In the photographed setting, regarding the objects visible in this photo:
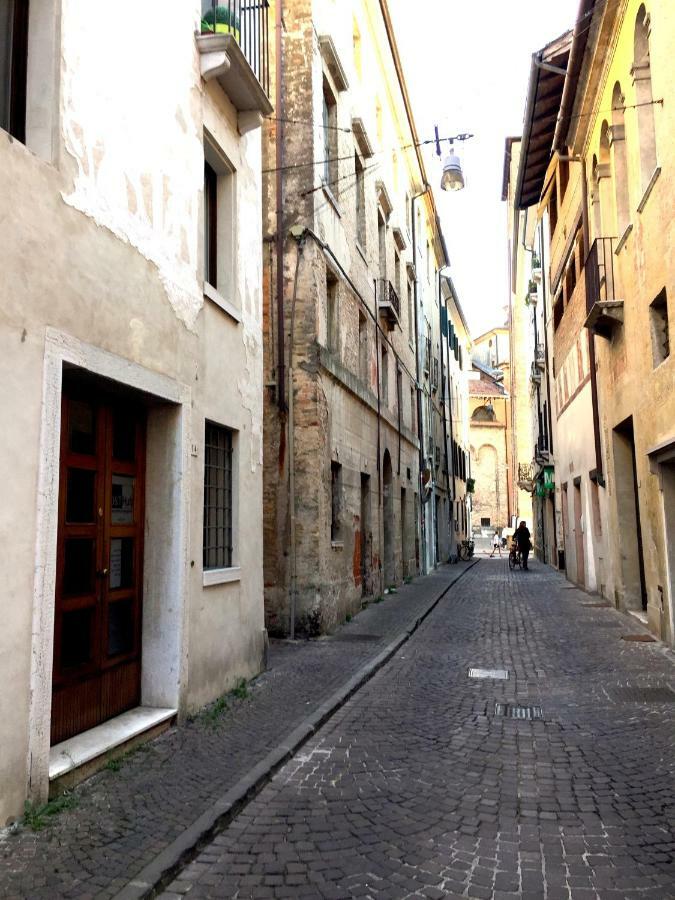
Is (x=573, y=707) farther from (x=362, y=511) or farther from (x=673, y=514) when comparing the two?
(x=362, y=511)

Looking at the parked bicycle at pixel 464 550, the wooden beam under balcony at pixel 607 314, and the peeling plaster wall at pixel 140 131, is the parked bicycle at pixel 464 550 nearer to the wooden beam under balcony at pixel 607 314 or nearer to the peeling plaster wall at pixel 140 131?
the wooden beam under balcony at pixel 607 314

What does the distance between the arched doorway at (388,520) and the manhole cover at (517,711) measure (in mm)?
10634

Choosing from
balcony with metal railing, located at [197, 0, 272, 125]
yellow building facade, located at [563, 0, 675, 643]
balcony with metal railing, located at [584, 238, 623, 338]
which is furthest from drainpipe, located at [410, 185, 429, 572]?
balcony with metal railing, located at [197, 0, 272, 125]

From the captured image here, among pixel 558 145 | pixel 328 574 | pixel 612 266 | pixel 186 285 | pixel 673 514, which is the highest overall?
pixel 558 145

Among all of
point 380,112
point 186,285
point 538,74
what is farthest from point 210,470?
point 380,112

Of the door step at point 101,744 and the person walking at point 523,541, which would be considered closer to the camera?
the door step at point 101,744

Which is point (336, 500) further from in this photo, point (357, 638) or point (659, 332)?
point (659, 332)

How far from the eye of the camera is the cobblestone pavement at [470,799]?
3.53 m

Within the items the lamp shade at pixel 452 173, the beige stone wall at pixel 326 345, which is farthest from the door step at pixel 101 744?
the lamp shade at pixel 452 173

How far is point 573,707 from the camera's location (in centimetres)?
689

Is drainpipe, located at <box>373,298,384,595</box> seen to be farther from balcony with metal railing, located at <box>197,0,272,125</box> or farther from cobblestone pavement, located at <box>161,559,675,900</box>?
balcony with metal railing, located at <box>197,0,272,125</box>

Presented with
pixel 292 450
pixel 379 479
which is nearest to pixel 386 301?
pixel 379 479

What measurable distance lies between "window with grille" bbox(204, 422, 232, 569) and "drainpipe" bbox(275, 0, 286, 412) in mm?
3551

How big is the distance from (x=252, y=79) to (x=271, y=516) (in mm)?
5995
